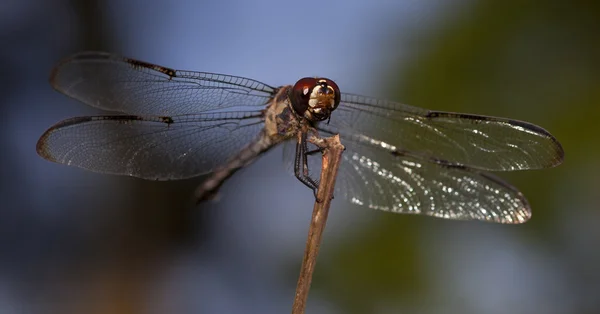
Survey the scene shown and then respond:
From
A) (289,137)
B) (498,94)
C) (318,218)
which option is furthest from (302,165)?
(498,94)

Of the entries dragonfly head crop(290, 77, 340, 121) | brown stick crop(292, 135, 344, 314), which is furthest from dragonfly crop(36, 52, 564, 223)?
brown stick crop(292, 135, 344, 314)

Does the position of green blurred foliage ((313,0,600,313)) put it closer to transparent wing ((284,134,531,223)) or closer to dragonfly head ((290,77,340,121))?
transparent wing ((284,134,531,223))

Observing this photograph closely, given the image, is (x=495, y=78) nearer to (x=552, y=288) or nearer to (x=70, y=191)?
(x=552, y=288)

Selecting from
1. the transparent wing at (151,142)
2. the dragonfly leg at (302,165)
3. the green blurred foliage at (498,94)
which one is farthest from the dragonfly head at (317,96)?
the green blurred foliage at (498,94)

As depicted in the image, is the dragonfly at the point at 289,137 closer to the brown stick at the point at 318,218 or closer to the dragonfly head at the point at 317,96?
the dragonfly head at the point at 317,96

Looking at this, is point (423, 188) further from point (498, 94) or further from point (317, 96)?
point (498, 94)
